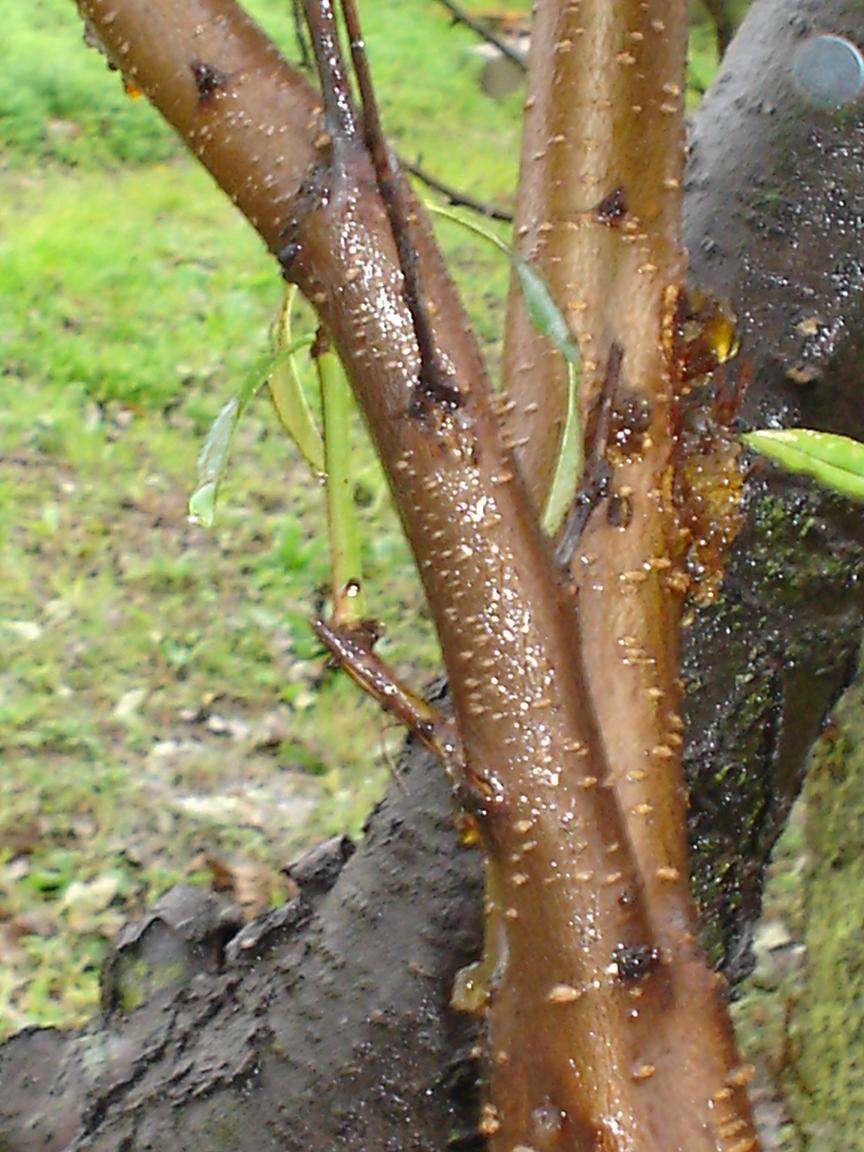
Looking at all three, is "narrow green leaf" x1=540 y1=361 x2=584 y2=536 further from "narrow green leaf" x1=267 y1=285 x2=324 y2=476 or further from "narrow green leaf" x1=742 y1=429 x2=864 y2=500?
"narrow green leaf" x1=267 y1=285 x2=324 y2=476

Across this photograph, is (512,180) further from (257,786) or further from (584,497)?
(584,497)

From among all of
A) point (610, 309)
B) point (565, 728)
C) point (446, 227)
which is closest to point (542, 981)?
point (565, 728)

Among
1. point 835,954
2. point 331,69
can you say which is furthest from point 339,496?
point 835,954

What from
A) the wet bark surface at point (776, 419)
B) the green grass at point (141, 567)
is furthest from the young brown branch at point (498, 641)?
the green grass at point (141, 567)

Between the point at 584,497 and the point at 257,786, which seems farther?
the point at 257,786

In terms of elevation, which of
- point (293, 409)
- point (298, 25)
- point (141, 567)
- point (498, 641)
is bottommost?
point (498, 641)

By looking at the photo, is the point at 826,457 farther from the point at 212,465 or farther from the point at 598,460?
the point at 212,465
